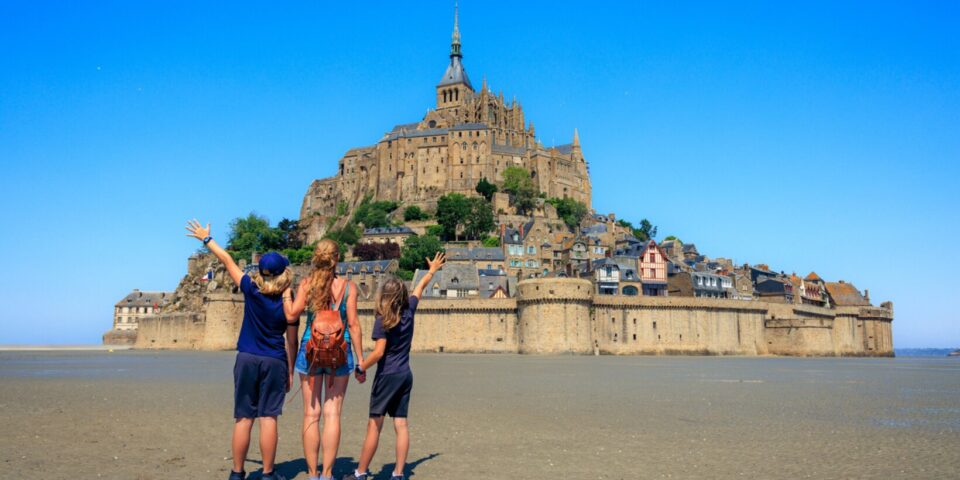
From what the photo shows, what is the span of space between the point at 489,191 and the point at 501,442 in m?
101

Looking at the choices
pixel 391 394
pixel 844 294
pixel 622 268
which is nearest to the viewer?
pixel 391 394

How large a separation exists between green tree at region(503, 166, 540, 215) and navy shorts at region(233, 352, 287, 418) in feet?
333

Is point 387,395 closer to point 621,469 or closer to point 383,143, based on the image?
point 621,469

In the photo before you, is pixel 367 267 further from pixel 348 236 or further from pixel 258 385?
pixel 258 385

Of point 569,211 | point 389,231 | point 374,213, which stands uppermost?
point 569,211

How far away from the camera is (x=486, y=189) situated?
4432 inches

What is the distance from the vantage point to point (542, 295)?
2372 inches

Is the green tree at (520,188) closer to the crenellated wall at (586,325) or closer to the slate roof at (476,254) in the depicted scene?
the slate roof at (476,254)

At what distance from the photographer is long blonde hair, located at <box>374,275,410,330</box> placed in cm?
898

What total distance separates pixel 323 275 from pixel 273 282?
0.57m

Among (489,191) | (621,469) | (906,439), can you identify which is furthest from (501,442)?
(489,191)

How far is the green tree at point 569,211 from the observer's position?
112m

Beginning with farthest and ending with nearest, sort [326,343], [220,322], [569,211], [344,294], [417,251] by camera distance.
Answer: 1. [569,211]
2. [417,251]
3. [220,322]
4. [344,294]
5. [326,343]

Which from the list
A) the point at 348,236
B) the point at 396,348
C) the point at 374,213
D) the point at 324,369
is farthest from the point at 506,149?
the point at 324,369
